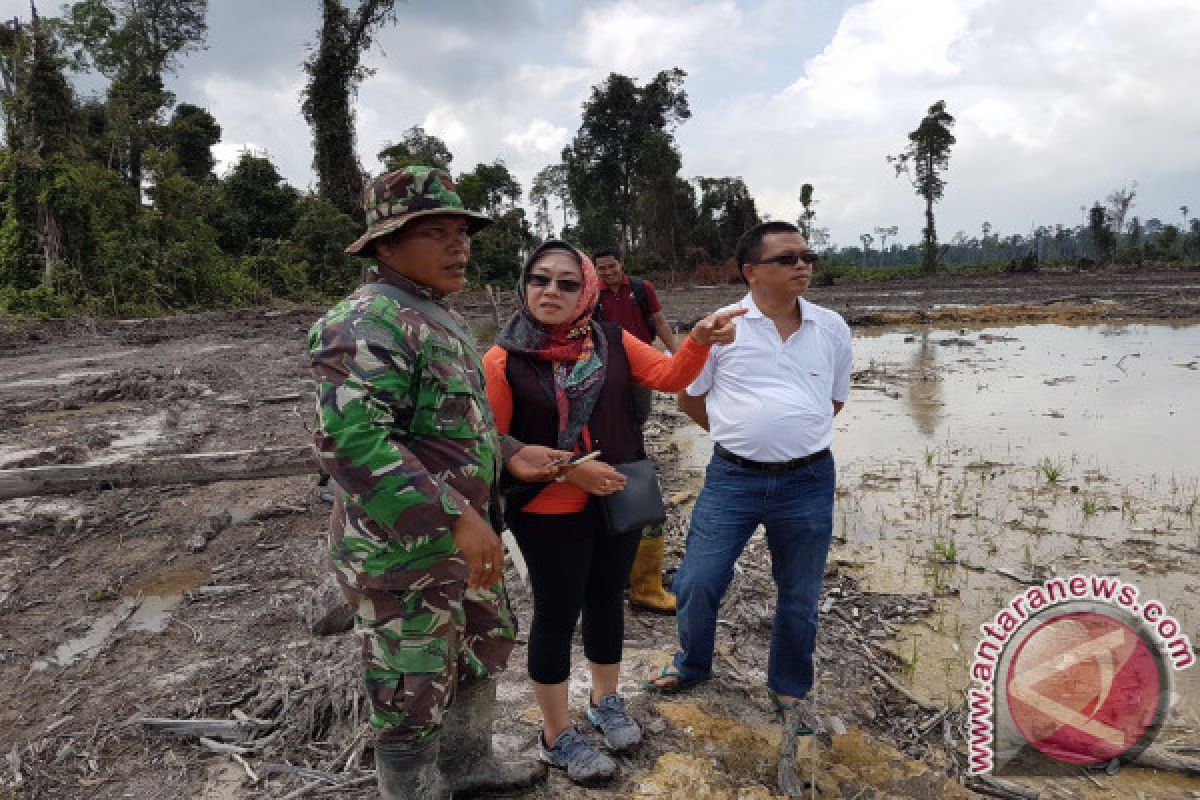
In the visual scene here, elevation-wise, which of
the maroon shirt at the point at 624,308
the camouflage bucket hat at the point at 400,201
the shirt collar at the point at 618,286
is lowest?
the maroon shirt at the point at 624,308

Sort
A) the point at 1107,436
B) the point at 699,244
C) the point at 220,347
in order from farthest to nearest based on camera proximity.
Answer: the point at 699,244, the point at 220,347, the point at 1107,436

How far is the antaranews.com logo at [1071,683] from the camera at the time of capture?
288 cm

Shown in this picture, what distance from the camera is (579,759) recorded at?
2.34 meters

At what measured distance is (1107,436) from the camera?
321 inches

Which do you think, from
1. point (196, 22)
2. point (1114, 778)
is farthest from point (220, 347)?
point (196, 22)

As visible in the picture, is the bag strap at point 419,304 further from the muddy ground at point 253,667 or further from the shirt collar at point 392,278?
the muddy ground at point 253,667

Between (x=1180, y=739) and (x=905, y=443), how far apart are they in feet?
18.2

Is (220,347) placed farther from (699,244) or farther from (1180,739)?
(699,244)

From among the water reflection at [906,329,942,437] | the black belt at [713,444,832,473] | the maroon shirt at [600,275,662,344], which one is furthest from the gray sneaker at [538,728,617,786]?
the water reflection at [906,329,942,437]

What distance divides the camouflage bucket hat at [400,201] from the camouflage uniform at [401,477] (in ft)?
0.04

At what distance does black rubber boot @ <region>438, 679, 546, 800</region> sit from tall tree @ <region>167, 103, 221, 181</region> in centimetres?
3229

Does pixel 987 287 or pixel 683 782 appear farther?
pixel 987 287

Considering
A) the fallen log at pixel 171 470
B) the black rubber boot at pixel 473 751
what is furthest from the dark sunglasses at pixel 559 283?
the fallen log at pixel 171 470

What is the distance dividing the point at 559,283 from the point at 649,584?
7.47 feet
